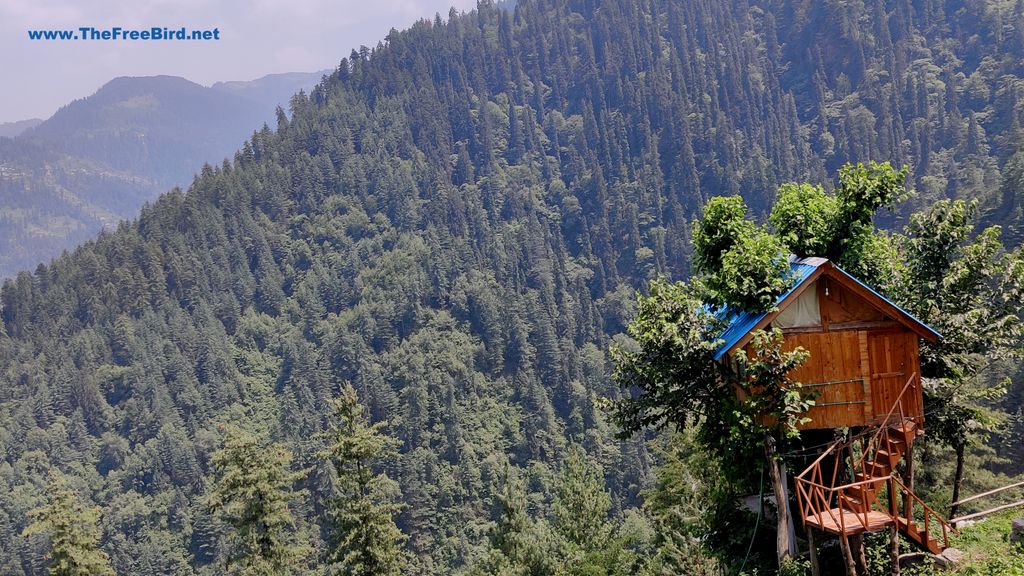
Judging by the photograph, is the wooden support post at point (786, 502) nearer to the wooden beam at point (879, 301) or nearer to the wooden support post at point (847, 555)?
the wooden support post at point (847, 555)

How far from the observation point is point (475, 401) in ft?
448

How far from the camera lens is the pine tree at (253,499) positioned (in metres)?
29.4

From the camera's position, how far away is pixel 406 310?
526 ft

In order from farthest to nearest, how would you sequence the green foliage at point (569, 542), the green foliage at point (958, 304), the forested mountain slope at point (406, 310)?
the forested mountain slope at point (406, 310)
the green foliage at point (569, 542)
the green foliage at point (958, 304)

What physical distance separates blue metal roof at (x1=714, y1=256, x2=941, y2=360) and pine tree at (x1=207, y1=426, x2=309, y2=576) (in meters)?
20.1

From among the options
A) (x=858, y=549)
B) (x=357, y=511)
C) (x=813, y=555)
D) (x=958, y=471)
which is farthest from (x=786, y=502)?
A: (x=357, y=511)

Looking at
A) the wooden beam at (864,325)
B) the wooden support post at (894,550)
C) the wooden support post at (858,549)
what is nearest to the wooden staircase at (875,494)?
the wooden support post at (894,550)

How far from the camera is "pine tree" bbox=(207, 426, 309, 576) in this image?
29391 millimetres

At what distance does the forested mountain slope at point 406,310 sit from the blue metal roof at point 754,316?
7881 cm

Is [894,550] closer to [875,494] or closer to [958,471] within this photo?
[875,494]

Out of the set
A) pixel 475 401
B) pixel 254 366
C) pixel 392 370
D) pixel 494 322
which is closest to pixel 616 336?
pixel 494 322

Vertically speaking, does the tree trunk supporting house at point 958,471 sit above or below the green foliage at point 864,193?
below

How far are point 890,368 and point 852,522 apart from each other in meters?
3.76

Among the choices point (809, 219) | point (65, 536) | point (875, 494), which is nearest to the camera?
point (875, 494)
